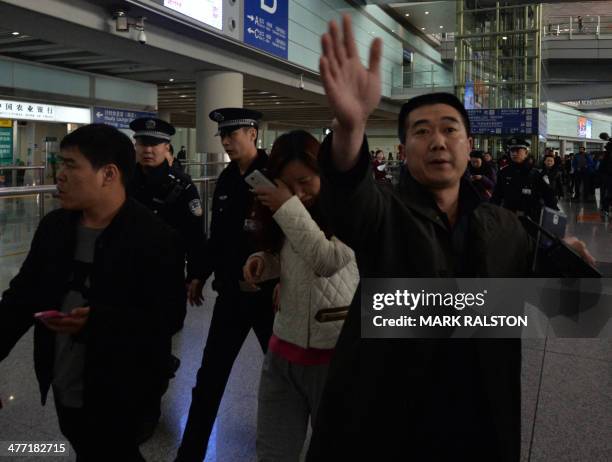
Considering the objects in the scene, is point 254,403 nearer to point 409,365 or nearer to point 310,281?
point 310,281

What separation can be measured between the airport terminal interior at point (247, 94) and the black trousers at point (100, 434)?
2.63ft

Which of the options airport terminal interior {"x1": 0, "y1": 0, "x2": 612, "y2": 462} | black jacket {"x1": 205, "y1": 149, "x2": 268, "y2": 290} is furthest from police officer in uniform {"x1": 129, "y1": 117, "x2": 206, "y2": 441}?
airport terminal interior {"x1": 0, "y1": 0, "x2": 612, "y2": 462}

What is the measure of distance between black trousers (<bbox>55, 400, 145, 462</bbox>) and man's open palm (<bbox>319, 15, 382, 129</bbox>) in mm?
1330

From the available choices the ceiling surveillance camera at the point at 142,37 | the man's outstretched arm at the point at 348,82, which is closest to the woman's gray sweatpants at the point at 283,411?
the man's outstretched arm at the point at 348,82

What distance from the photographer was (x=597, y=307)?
64.7 inches

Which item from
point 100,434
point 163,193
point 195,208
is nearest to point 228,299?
point 100,434

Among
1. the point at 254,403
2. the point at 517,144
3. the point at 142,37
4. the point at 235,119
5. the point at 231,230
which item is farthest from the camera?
the point at 142,37

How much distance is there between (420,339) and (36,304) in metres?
1.33

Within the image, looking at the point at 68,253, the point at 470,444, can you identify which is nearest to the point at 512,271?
the point at 470,444

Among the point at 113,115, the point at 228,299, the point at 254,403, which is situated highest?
the point at 113,115

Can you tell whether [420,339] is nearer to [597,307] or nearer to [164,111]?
[597,307]

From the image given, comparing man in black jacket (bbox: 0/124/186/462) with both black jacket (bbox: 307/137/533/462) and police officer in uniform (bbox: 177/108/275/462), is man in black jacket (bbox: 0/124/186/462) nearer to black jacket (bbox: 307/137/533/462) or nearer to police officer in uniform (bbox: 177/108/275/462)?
police officer in uniform (bbox: 177/108/275/462)

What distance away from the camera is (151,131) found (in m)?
3.87

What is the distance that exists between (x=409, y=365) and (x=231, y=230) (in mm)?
1672
